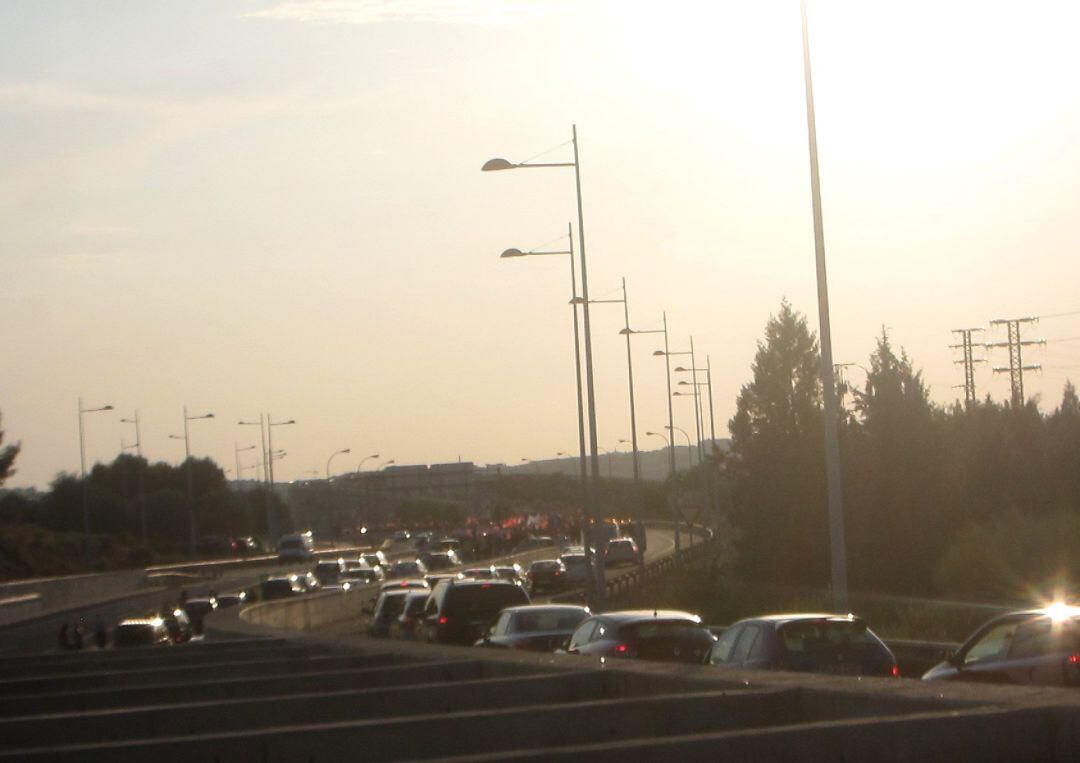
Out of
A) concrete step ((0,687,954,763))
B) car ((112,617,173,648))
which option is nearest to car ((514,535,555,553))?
car ((112,617,173,648))

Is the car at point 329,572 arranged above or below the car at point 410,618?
below

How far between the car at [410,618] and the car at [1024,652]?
1444 centimetres

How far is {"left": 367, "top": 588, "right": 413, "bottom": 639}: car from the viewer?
33562 mm

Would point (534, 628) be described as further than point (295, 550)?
No

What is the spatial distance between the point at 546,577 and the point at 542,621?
34.1 metres

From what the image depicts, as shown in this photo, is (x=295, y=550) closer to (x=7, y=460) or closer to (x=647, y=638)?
(x=7, y=460)

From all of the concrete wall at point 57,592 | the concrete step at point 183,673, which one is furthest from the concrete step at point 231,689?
the concrete wall at point 57,592

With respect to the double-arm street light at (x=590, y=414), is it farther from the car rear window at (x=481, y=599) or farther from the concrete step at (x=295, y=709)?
the concrete step at (x=295, y=709)

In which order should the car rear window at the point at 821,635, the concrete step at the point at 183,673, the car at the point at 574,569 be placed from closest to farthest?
the concrete step at the point at 183,673, the car rear window at the point at 821,635, the car at the point at 574,569

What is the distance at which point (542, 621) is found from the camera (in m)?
22.8

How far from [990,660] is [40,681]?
28.8 feet

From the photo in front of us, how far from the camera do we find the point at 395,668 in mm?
12898

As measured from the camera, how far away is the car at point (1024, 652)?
1327 centimetres

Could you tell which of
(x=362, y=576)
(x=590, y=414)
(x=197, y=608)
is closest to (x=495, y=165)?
(x=590, y=414)
